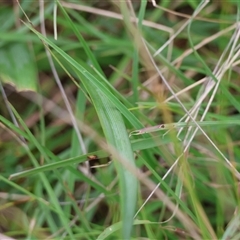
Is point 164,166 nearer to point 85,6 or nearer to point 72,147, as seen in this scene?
point 72,147

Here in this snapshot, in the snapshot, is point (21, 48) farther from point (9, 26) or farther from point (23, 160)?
point (23, 160)

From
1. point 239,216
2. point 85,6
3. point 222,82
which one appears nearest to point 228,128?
point 222,82

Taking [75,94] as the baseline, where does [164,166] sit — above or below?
below

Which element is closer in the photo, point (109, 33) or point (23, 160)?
point (23, 160)

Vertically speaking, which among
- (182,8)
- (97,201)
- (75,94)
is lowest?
(97,201)

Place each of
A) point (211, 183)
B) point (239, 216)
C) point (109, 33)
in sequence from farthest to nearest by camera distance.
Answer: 1. point (109, 33)
2. point (211, 183)
3. point (239, 216)

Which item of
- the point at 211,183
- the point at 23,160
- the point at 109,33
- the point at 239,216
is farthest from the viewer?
the point at 109,33
